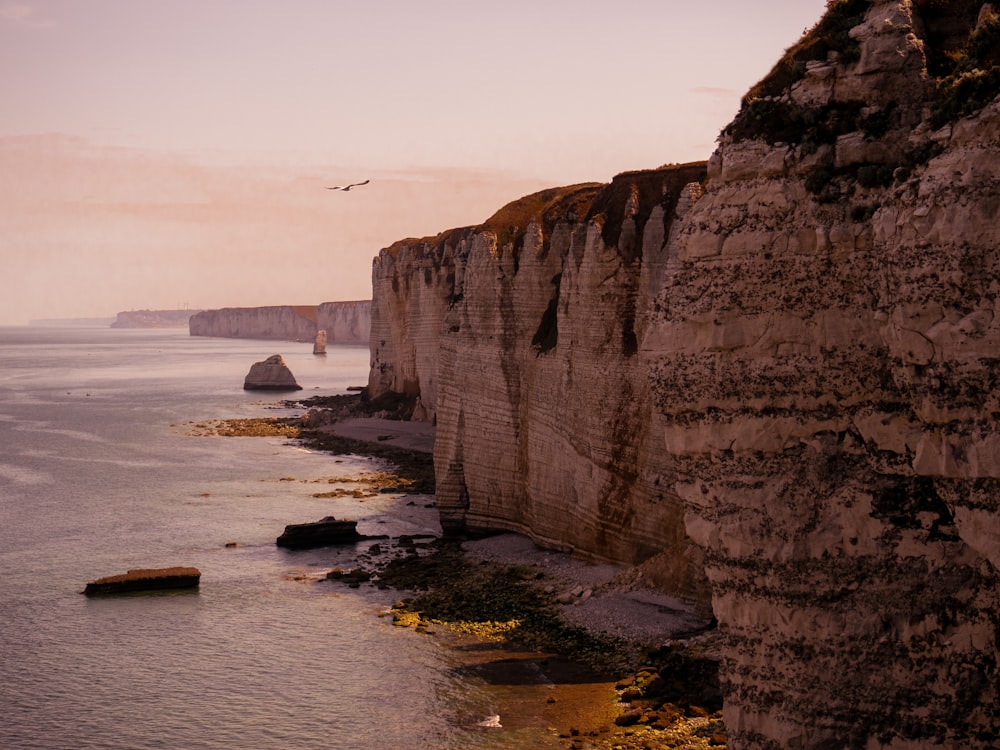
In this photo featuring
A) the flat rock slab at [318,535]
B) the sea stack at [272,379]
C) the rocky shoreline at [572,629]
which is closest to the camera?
the rocky shoreline at [572,629]

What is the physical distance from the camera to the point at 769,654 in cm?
1340

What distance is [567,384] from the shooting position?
116 ft

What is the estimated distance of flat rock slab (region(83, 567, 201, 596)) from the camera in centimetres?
3628

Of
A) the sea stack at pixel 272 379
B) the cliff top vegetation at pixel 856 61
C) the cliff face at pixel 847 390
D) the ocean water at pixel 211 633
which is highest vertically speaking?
the cliff top vegetation at pixel 856 61

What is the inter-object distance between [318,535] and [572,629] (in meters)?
16.6

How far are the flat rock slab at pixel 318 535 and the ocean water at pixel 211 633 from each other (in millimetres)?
716

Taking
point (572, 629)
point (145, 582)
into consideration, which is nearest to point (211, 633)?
point (145, 582)

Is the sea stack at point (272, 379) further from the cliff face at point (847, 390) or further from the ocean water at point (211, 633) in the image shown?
the cliff face at point (847, 390)

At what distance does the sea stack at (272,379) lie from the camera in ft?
408

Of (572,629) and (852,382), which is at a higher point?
(852,382)

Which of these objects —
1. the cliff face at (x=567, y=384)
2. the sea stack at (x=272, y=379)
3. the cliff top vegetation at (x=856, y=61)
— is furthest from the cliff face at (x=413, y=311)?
Result: the cliff top vegetation at (x=856, y=61)

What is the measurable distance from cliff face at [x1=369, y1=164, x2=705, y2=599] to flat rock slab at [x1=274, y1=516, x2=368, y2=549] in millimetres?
3918

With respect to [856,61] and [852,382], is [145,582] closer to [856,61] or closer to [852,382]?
[852,382]

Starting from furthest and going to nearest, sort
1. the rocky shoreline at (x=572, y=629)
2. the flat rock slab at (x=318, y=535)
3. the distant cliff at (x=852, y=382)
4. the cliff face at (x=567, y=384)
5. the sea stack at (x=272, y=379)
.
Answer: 1. the sea stack at (x=272, y=379)
2. the flat rock slab at (x=318, y=535)
3. the cliff face at (x=567, y=384)
4. the rocky shoreline at (x=572, y=629)
5. the distant cliff at (x=852, y=382)
